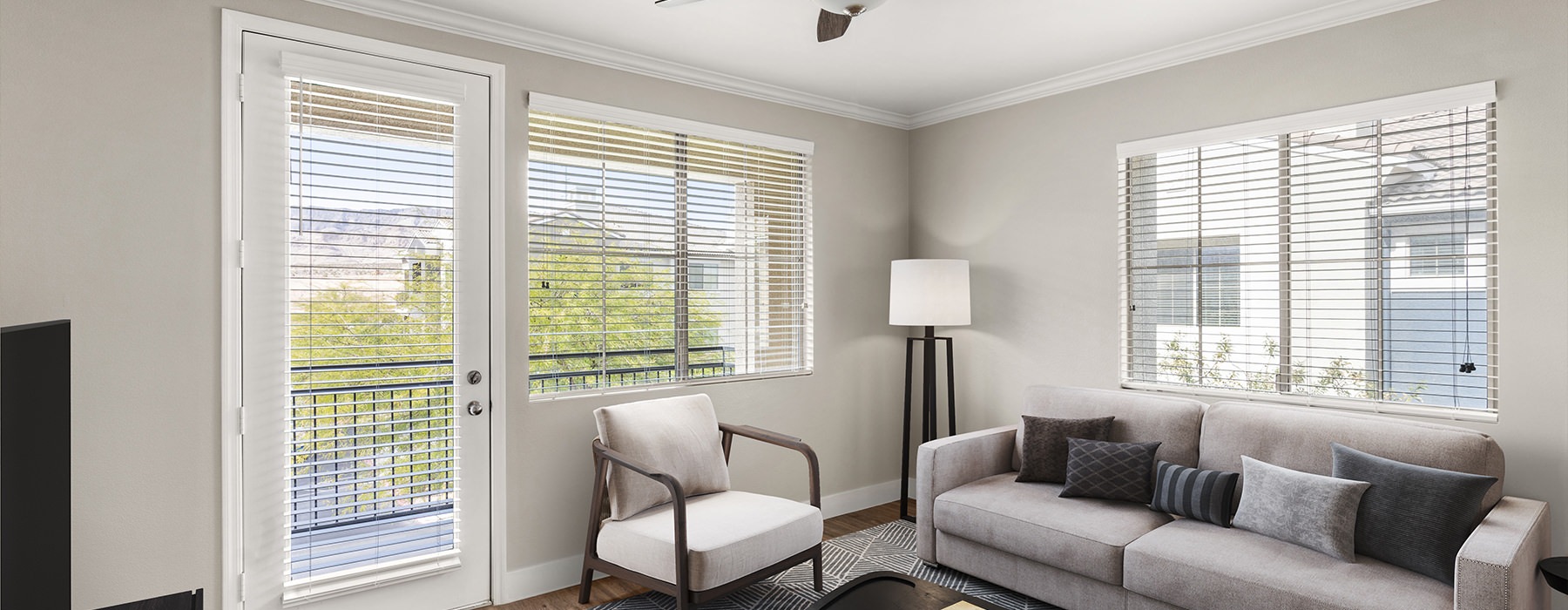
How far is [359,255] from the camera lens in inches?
109

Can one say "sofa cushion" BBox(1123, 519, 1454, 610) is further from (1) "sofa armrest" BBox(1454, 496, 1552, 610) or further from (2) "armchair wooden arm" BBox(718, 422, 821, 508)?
(2) "armchair wooden arm" BBox(718, 422, 821, 508)

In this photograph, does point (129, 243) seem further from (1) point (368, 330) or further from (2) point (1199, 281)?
(2) point (1199, 281)

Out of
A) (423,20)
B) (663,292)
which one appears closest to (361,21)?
(423,20)

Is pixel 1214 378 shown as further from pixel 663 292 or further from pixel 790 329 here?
pixel 663 292

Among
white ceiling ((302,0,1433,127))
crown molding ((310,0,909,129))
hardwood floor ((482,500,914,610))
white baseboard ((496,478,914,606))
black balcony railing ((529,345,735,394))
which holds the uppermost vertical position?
white ceiling ((302,0,1433,127))

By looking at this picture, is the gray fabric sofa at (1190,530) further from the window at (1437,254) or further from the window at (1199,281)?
the window at (1437,254)

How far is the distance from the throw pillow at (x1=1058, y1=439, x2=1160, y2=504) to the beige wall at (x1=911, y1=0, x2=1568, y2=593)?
69 centimetres

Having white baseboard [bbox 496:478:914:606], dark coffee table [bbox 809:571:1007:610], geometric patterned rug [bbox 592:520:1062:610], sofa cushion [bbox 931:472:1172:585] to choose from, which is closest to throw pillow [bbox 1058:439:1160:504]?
sofa cushion [bbox 931:472:1172:585]

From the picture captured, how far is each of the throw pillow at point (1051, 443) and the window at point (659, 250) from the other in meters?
1.41

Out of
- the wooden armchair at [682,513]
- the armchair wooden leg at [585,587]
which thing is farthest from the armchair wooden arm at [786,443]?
the armchair wooden leg at [585,587]

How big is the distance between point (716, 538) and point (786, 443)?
0.65 metres

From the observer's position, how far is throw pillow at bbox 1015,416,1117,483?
330cm

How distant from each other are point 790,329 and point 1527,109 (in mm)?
3247

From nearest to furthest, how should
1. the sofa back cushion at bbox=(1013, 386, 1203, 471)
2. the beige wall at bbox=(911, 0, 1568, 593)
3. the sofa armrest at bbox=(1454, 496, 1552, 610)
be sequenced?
1. the sofa armrest at bbox=(1454, 496, 1552, 610)
2. the beige wall at bbox=(911, 0, 1568, 593)
3. the sofa back cushion at bbox=(1013, 386, 1203, 471)
